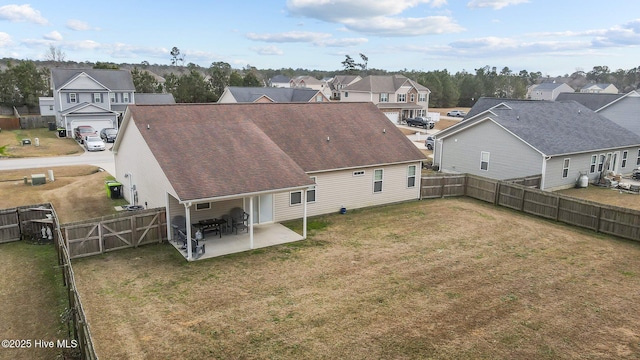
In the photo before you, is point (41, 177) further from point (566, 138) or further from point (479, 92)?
point (479, 92)

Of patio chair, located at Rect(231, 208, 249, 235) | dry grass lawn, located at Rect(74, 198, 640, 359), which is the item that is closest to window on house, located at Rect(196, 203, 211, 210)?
patio chair, located at Rect(231, 208, 249, 235)

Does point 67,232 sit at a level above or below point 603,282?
above

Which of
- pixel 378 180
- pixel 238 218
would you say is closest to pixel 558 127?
pixel 378 180

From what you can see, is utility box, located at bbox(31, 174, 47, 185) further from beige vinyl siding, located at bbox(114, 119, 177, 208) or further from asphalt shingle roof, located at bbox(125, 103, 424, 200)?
asphalt shingle roof, located at bbox(125, 103, 424, 200)

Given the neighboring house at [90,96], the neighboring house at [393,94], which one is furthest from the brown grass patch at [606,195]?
the neighboring house at [90,96]

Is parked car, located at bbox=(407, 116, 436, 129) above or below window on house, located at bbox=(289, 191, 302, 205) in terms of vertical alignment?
above

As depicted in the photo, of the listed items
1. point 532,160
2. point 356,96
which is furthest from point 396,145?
point 356,96
